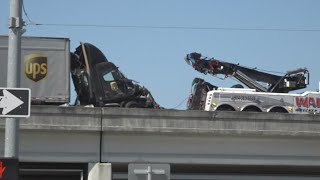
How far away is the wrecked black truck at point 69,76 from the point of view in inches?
928

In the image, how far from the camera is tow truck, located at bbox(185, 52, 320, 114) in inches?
1170

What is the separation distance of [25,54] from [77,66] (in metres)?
3.52

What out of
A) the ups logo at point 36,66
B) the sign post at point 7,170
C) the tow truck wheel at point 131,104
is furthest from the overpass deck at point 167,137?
the sign post at point 7,170

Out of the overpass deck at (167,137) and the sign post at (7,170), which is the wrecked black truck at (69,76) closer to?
the overpass deck at (167,137)

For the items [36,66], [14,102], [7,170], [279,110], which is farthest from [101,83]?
[7,170]

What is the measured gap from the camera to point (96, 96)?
25.1m

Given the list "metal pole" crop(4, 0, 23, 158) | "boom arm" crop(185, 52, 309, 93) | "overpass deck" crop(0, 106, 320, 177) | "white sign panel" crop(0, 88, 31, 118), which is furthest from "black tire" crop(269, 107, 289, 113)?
"white sign panel" crop(0, 88, 31, 118)

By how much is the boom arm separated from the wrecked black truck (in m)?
8.79

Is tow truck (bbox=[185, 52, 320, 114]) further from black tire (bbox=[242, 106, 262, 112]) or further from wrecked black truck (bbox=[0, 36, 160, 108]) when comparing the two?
wrecked black truck (bbox=[0, 36, 160, 108])

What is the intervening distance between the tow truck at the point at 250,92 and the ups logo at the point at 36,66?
8998 mm

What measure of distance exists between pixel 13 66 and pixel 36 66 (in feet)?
48.6

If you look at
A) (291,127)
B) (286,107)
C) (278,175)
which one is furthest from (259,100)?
(291,127)

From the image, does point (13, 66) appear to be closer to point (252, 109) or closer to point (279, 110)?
point (252, 109)

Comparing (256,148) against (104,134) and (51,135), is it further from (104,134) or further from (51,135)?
(51,135)
